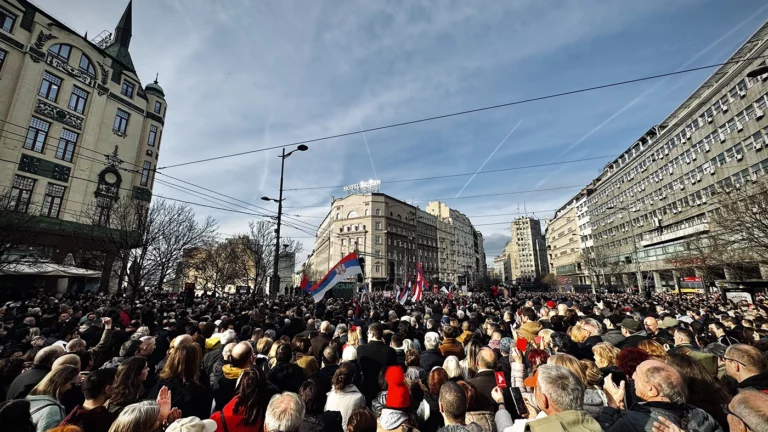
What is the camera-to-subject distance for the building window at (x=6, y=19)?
23.0m

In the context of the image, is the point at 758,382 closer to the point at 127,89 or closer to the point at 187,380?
the point at 187,380

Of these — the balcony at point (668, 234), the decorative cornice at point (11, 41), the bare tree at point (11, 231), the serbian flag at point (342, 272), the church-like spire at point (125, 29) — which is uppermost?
the church-like spire at point (125, 29)

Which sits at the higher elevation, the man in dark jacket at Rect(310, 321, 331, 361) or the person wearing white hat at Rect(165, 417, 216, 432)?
the person wearing white hat at Rect(165, 417, 216, 432)

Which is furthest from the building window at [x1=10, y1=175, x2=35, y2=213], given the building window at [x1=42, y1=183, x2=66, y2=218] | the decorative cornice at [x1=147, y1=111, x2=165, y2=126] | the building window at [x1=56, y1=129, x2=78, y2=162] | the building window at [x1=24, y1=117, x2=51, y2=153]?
the decorative cornice at [x1=147, y1=111, x2=165, y2=126]

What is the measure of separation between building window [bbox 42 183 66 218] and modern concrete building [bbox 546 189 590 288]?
80.3 meters

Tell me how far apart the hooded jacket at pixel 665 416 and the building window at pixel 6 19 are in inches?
1547

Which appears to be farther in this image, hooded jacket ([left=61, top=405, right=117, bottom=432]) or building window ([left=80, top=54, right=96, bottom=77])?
building window ([left=80, top=54, right=96, bottom=77])

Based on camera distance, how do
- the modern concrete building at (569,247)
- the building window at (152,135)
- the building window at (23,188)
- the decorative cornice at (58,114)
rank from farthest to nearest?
the modern concrete building at (569,247)
the building window at (152,135)
the decorative cornice at (58,114)
the building window at (23,188)

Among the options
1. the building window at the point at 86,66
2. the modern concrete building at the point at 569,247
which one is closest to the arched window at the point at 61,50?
the building window at the point at 86,66

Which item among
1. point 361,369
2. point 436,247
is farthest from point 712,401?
point 436,247

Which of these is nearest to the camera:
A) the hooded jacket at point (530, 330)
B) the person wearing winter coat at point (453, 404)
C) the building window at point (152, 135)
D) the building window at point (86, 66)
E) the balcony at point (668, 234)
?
the person wearing winter coat at point (453, 404)

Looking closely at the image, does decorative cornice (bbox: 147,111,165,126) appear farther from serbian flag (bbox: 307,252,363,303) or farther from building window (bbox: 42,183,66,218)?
serbian flag (bbox: 307,252,363,303)

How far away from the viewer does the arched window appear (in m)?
25.9

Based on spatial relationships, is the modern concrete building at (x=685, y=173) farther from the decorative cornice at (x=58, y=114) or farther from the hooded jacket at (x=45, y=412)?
the decorative cornice at (x=58, y=114)
